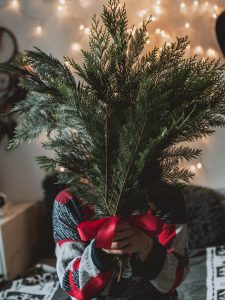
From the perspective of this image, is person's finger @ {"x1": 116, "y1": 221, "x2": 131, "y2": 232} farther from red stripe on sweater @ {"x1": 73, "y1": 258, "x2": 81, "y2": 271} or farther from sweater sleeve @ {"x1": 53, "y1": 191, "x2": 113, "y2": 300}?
red stripe on sweater @ {"x1": 73, "y1": 258, "x2": 81, "y2": 271}

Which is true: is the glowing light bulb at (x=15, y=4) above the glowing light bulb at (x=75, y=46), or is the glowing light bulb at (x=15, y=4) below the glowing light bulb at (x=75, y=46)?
above

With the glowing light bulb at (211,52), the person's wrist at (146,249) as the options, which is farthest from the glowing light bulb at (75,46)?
the person's wrist at (146,249)

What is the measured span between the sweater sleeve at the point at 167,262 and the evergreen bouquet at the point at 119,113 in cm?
14

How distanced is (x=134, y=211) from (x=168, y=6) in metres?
1.59

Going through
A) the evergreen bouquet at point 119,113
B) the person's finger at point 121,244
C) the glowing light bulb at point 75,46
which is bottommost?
the person's finger at point 121,244

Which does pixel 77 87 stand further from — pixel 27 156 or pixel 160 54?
pixel 27 156

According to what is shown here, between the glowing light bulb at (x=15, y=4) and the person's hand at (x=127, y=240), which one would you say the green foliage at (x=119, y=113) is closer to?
the person's hand at (x=127, y=240)

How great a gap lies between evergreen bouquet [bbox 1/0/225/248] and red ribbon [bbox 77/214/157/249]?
0.05 feet

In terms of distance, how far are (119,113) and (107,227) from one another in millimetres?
199

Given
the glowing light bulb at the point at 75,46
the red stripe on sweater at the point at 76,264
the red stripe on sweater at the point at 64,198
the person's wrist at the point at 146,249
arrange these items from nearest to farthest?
1. the person's wrist at the point at 146,249
2. the red stripe on sweater at the point at 76,264
3. the red stripe on sweater at the point at 64,198
4. the glowing light bulb at the point at 75,46

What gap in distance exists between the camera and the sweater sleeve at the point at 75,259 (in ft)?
2.60

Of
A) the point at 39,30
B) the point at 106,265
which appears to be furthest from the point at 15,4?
the point at 106,265

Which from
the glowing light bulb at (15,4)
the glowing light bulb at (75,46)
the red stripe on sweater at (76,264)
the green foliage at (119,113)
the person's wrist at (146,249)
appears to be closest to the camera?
the green foliage at (119,113)

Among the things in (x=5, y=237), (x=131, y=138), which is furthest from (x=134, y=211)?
(x=5, y=237)
